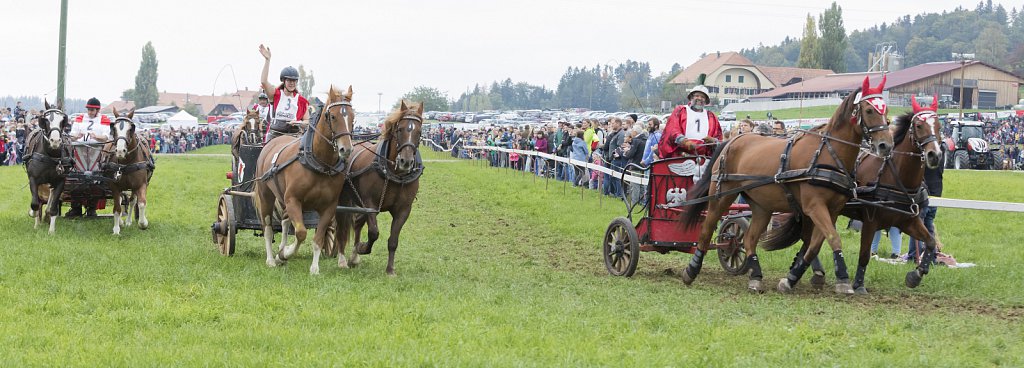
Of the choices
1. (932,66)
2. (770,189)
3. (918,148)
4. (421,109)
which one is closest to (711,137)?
(770,189)

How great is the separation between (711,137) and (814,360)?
16.4 ft

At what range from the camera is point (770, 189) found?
396 inches

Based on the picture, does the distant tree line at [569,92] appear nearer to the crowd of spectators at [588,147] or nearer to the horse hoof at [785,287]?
the crowd of spectators at [588,147]

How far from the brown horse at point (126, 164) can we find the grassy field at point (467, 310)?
62cm

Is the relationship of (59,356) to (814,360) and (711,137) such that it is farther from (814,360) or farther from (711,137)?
(711,137)

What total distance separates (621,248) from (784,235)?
5.66 feet

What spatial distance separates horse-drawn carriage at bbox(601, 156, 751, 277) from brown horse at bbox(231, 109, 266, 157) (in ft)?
16.1

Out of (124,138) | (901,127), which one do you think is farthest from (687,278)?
(124,138)

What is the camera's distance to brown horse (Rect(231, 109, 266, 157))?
13.4m

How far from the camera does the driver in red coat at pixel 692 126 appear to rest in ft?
36.4

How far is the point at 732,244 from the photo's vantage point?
37.9ft

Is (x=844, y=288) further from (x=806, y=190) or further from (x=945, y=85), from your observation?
(x=945, y=85)

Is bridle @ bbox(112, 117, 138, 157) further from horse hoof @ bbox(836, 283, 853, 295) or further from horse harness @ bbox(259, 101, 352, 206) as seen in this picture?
horse hoof @ bbox(836, 283, 853, 295)

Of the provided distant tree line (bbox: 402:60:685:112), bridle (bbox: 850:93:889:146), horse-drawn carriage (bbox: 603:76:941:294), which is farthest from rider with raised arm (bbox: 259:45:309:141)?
distant tree line (bbox: 402:60:685:112)
